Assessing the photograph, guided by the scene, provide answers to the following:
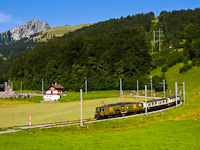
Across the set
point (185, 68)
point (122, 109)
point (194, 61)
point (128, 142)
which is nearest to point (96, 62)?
point (185, 68)

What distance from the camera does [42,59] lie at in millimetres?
188375

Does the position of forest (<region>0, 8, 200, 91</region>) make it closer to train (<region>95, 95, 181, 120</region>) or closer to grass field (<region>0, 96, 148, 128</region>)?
train (<region>95, 95, 181, 120</region>)

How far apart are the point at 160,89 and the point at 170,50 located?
208 feet

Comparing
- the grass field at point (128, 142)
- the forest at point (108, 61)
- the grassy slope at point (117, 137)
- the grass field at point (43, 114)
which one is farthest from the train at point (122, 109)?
the forest at point (108, 61)

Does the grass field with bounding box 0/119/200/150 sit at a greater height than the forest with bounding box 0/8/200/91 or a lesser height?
lesser

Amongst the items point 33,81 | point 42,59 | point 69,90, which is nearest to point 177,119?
point 69,90

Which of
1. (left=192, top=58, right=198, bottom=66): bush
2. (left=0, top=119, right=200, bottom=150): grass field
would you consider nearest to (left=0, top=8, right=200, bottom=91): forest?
(left=192, top=58, right=198, bottom=66): bush

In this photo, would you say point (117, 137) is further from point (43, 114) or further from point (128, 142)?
point (43, 114)

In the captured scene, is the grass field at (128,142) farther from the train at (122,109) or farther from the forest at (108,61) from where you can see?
the forest at (108,61)

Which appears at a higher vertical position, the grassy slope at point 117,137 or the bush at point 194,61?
the bush at point 194,61

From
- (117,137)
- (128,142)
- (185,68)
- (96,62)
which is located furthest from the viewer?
(96,62)

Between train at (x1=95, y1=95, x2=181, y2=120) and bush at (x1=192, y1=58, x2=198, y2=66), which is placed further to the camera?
bush at (x1=192, y1=58, x2=198, y2=66)

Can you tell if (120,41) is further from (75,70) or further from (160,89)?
(160,89)

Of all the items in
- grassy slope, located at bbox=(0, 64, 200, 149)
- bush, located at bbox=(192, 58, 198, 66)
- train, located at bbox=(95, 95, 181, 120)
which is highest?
bush, located at bbox=(192, 58, 198, 66)
